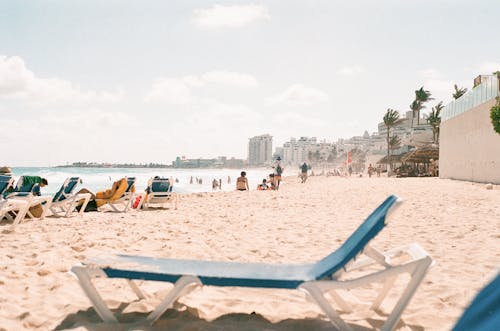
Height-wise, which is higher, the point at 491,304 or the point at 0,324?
the point at 491,304

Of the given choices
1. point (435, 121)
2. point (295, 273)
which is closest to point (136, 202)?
point (295, 273)

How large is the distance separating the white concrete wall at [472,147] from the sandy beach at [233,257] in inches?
691

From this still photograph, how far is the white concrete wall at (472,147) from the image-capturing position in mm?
24914

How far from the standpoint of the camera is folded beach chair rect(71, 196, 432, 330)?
2518 millimetres

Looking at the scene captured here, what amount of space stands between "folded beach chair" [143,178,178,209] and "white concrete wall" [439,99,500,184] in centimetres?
2020

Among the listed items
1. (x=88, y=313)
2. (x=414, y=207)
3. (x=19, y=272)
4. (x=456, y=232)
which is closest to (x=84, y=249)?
(x=19, y=272)

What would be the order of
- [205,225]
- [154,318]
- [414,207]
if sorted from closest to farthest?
[154,318] < [205,225] < [414,207]

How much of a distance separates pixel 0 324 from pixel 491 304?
9.91ft

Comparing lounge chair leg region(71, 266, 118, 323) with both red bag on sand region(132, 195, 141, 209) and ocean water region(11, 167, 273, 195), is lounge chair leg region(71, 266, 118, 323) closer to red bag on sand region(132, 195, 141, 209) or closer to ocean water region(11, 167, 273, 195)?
ocean water region(11, 167, 273, 195)

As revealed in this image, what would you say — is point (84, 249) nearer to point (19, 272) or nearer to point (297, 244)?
point (19, 272)

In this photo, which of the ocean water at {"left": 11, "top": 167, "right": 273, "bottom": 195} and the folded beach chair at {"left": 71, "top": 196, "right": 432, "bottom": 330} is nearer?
the folded beach chair at {"left": 71, "top": 196, "right": 432, "bottom": 330}

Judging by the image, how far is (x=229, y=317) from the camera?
309 cm

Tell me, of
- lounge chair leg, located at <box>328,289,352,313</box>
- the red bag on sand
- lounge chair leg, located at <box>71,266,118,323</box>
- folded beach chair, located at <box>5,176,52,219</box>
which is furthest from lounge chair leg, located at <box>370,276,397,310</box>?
the red bag on sand

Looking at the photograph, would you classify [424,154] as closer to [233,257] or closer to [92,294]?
[233,257]
